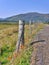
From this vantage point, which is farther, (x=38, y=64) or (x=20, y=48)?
(x=20, y=48)

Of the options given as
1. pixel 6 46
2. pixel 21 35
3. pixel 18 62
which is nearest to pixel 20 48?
pixel 21 35

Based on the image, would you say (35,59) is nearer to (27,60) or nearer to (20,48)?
(27,60)

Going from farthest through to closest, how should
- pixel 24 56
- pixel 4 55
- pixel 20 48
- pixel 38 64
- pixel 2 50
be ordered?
pixel 2 50 → pixel 4 55 → pixel 20 48 → pixel 24 56 → pixel 38 64

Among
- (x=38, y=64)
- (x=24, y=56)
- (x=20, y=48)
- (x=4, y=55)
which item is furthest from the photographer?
(x=4, y=55)

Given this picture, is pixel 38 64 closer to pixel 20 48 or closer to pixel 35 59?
pixel 35 59

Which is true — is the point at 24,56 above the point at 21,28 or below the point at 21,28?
below

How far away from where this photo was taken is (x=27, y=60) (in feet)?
29.3

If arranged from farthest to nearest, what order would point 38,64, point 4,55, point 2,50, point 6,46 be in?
1. point 6,46
2. point 2,50
3. point 4,55
4. point 38,64

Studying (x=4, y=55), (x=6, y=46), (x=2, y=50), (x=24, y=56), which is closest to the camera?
(x=24, y=56)

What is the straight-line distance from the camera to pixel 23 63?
860 centimetres

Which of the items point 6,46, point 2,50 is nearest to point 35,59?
point 2,50

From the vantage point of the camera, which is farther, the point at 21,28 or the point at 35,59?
the point at 21,28

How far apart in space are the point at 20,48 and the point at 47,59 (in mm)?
2535

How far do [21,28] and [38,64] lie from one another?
379 cm
